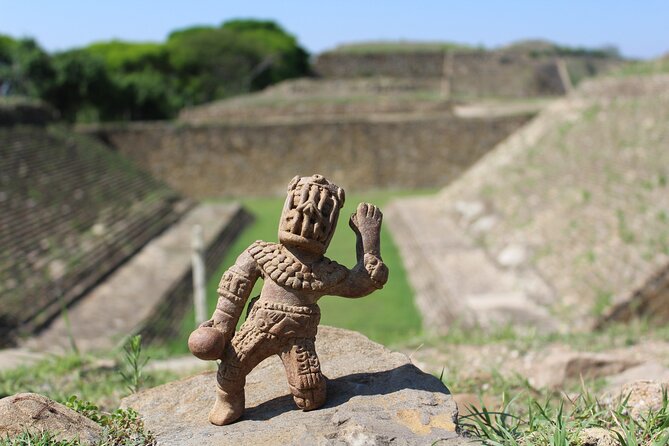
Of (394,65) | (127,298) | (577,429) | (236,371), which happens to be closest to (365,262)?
(236,371)

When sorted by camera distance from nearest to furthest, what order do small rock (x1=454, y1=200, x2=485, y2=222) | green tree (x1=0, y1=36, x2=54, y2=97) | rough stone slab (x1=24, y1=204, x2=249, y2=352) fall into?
rough stone slab (x1=24, y1=204, x2=249, y2=352), small rock (x1=454, y1=200, x2=485, y2=222), green tree (x1=0, y1=36, x2=54, y2=97)

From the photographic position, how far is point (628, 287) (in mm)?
6328

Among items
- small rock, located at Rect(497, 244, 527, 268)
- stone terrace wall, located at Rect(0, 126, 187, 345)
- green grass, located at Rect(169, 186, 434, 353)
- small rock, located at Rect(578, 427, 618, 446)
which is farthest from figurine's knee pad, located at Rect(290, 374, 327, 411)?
Result: small rock, located at Rect(497, 244, 527, 268)

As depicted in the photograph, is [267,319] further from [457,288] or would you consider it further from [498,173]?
[498,173]

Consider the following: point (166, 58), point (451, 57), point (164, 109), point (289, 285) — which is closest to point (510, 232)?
point (289, 285)

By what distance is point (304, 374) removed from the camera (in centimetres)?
241

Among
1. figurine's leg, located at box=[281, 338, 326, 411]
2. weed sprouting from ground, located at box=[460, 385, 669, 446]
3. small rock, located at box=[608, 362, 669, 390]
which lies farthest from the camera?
small rock, located at box=[608, 362, 669, 390]

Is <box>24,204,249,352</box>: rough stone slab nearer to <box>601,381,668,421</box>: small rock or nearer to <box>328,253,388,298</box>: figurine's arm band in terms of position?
<box>328,253,388,298</box>: figurine's arm band

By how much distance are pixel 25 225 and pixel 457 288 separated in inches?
202

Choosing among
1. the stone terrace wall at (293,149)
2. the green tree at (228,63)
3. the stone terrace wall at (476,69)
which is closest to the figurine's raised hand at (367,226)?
the stone terrace wall at (293,149)

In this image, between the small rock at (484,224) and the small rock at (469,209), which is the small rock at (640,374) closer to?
the small rock at (484,224)

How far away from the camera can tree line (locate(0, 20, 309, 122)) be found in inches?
840

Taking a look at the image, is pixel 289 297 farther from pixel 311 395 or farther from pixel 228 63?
pixel 228 63

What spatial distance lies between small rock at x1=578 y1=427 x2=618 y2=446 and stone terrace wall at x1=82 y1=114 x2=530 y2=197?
47.4 ft
